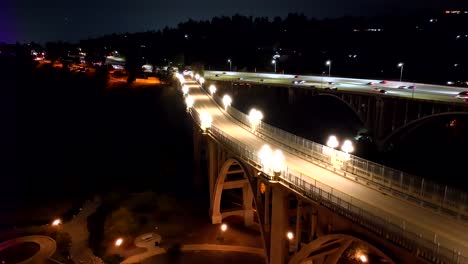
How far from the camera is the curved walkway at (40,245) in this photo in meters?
32.2

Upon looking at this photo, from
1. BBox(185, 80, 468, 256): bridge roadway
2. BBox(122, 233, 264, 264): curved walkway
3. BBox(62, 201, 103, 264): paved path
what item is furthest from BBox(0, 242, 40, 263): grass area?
BBox(185, 80, 468, 256): bridge roadway

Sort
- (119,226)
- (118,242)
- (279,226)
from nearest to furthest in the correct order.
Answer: (279,226), (118,242), (119,226)

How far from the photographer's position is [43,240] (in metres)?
35.1

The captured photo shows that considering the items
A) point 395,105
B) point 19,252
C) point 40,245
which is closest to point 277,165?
point 40,245

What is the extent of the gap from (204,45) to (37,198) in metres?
94.6

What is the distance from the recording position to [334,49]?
11762 cm

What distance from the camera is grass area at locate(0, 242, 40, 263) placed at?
3259cm

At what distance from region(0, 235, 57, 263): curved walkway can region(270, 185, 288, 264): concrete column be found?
20614 millimetres

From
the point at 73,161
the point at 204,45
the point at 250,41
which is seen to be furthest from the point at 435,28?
the point at 73,161

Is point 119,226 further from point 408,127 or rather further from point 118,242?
point 408,127

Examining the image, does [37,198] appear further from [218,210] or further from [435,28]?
[435,28]

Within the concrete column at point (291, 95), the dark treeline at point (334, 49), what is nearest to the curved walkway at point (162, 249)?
the concrete column at point (291, 95)

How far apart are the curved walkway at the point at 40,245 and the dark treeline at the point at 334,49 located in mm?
78293

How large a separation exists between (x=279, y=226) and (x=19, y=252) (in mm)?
24972
